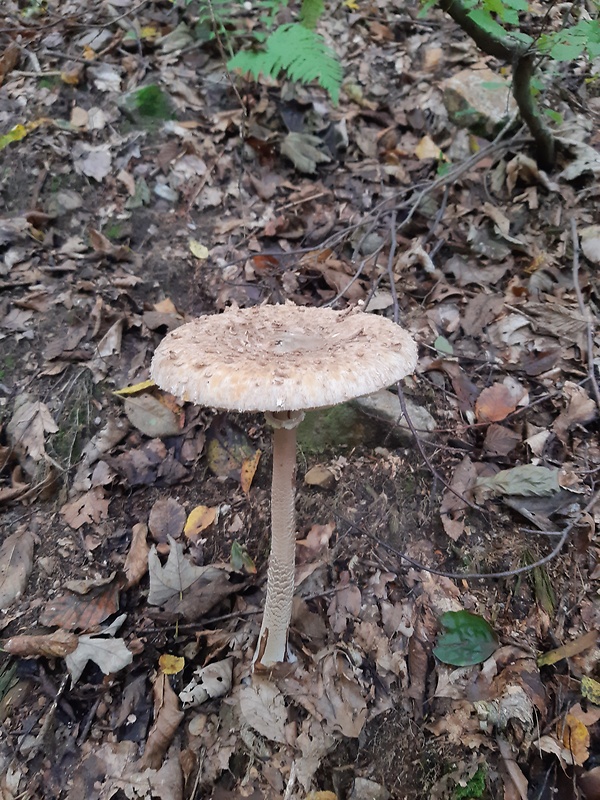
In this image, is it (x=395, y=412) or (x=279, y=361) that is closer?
(x=279, y=361)

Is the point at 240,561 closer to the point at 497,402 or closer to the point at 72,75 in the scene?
the point at 497,402

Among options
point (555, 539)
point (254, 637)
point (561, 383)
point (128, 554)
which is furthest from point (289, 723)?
point (561, 383)

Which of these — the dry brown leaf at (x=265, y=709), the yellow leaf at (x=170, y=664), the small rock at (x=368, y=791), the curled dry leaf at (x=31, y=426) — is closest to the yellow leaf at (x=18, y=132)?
the curled dry leaf at (x=31, y=426)

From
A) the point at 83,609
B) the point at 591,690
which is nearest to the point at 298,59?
the point at 83,609

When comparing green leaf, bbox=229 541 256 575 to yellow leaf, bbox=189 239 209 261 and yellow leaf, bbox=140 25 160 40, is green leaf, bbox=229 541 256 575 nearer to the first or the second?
yellow leaf, bbox=189 239 209 261

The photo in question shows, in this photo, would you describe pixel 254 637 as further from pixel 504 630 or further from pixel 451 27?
pixel 451 27
